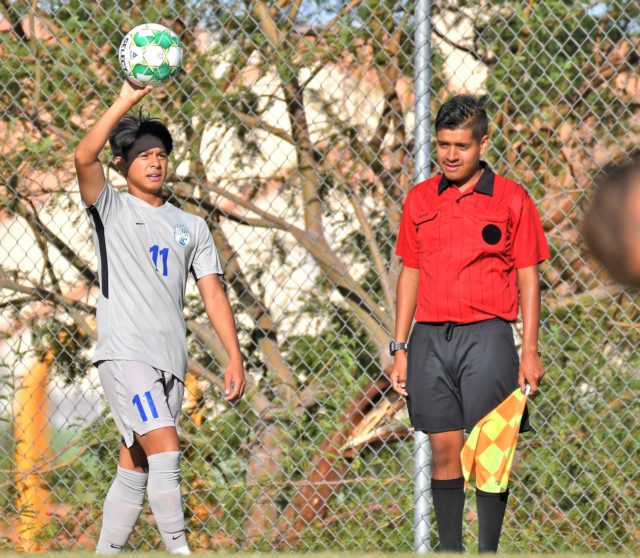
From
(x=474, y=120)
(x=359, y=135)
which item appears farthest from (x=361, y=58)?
(x=474, y=120)

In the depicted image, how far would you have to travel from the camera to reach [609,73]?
5660 millimetres

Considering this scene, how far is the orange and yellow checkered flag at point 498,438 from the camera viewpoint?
397 cm

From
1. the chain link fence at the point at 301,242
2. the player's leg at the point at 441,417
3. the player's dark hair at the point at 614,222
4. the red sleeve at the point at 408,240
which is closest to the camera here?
the player's dark hair at the point at 614,222

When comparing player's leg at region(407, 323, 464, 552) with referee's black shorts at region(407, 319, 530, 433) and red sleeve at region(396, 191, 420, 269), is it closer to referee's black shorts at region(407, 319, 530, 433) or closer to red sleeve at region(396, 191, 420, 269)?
referee's black shorts at region(407, 319, 530, 433)

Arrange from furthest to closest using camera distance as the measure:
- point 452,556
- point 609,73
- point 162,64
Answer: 1. point 609,73
2. point 162,64
3. point 452,556

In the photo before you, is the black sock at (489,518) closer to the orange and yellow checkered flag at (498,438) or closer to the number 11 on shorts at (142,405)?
the orange and yellow checkered flag at (498,438)

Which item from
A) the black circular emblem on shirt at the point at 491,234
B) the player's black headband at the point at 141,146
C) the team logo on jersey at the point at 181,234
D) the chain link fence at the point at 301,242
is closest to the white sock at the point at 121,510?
the team logo on jersey at the point at 181,234

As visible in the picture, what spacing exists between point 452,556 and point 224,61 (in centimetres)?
324

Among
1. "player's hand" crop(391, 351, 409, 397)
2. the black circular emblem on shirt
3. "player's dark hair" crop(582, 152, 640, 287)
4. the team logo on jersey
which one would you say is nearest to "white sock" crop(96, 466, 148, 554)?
the team logo on jersey

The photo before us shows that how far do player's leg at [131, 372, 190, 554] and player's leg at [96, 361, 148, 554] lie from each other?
0.13m

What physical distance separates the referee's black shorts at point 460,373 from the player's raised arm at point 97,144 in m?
1.38

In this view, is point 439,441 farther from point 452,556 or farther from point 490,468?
point 452,556

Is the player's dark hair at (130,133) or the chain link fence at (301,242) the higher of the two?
the player's dark hair at (130,133)

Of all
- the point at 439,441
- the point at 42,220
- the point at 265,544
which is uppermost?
the point at 42,220
